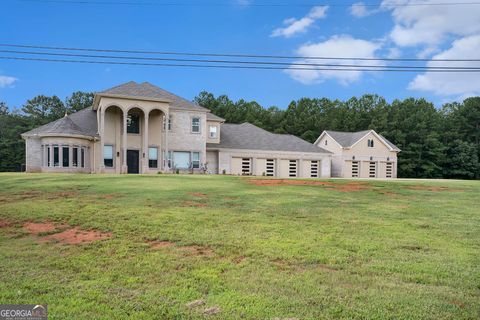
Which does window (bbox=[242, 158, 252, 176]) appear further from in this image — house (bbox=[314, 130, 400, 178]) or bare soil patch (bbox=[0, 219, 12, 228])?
bare soil patch (bbox=[0, 219, 12, 228])

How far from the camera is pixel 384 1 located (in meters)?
19.2

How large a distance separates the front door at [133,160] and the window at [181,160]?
3.03 meters

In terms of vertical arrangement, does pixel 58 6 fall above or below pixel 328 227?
above

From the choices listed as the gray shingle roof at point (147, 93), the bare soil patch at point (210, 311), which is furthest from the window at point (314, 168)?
the bare soil patch at point (210, 311)

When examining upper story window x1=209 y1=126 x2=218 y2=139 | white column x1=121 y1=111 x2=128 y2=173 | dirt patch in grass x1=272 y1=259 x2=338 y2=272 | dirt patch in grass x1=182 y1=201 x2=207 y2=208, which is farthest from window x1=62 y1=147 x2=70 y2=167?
dirt patch in grass x1=272 y1=259 x2=338 y2=272

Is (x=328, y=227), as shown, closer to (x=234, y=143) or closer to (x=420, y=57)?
(x=420, y=57)

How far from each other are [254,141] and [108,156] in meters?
14.5

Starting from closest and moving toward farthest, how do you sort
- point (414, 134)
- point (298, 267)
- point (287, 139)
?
point (298, 267)
point (287, 139)
point (414, 134)

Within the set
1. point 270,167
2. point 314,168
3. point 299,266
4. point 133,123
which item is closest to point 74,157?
point 133,123

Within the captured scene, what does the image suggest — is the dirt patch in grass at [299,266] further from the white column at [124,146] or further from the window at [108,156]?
the window at [108,156]

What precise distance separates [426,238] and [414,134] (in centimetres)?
5557

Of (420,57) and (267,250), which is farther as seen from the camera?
(420,57)

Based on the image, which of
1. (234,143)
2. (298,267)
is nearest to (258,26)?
(234,143)

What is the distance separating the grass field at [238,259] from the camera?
4.48 m
